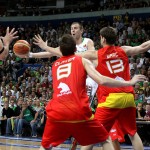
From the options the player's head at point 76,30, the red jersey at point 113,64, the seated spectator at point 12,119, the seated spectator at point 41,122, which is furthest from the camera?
the seated spectator at point 12,119

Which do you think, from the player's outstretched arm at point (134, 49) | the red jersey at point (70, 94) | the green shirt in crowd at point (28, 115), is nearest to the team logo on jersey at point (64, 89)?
the red jersey at point (70, 94)

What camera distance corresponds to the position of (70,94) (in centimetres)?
516

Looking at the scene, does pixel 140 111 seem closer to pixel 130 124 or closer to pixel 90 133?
pixel 130 124

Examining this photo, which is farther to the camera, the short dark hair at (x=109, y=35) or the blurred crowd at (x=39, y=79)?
the blurred crowd at (x=39, y=79)

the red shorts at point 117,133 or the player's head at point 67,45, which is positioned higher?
the player's head at point 67,45

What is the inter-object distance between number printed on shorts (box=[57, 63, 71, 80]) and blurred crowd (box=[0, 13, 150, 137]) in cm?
711

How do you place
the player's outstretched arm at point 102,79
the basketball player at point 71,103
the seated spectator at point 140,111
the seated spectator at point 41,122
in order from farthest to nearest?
1. the seated spectator at point 41,122
2. the seated spectator at point 140,111
3. the basketball player at point 71,103
4. the player's outstretched arm at point 102,79

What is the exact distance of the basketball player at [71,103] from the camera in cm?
511

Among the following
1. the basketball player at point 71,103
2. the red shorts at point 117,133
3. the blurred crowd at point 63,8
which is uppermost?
the blurred crowd at point 63,8

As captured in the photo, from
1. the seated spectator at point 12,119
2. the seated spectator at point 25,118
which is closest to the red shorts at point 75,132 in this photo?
the seated spectator at point 25,118

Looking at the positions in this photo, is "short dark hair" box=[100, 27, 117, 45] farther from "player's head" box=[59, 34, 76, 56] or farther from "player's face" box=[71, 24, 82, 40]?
"player's face" box=[71, 24, 82, 40]

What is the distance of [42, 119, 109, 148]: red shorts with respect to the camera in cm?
516

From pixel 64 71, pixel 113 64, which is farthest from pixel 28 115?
pixel 64 71

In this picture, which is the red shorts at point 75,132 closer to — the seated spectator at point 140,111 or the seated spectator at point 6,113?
the seated spectator at point 140,111
